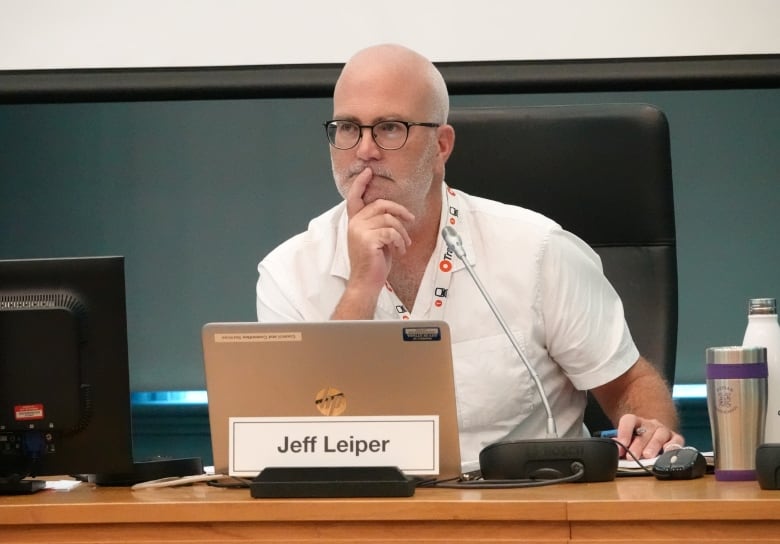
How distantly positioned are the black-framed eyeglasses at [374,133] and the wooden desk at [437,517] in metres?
0.80

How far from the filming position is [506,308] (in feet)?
6.73

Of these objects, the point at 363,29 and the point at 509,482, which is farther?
the point at 363,29

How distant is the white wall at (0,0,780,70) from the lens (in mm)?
2559

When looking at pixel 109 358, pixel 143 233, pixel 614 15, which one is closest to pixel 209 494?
pixel 109 358

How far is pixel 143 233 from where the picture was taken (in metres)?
3.10

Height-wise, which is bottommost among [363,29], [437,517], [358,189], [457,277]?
[437,517]

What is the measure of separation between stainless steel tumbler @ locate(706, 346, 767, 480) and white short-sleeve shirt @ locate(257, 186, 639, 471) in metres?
0.62

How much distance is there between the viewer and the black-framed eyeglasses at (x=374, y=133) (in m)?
2.01

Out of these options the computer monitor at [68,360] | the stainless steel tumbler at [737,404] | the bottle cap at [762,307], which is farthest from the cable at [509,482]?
the computer monitor at [68,360]

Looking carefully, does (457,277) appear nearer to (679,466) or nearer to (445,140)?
(445,140)

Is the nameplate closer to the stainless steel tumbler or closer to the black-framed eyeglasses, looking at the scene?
the stainless steel tumbler

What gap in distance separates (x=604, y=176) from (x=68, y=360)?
1.06 m

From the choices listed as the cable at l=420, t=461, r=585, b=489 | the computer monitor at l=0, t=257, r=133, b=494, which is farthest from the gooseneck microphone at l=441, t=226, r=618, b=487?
the computer monitor at l=0, t=257, r=133, b=494

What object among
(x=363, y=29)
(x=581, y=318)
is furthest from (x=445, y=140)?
(x=363, y=29)
